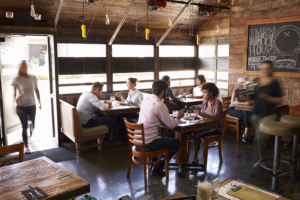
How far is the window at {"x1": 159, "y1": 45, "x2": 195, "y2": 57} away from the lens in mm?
7641

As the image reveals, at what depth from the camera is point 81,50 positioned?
6258 mm

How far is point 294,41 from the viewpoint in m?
5.32

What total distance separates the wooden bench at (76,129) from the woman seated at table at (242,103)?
283cm

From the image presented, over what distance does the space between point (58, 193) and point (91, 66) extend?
4.89m

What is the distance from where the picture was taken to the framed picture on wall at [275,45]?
534cm

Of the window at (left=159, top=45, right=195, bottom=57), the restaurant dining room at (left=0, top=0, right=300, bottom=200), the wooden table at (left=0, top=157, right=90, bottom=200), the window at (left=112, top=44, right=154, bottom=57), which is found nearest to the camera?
the wooden table at (left=0, top=157, right=90, bottom=200)

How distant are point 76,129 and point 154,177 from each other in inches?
67.4

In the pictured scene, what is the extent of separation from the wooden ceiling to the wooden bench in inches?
73.6

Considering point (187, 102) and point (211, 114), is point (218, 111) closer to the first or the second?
point (211, 114)

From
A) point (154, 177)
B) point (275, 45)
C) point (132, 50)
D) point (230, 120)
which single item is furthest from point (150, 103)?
point (132, 50)

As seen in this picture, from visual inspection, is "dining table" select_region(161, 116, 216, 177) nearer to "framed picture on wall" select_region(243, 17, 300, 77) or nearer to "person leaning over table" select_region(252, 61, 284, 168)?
"person leaning over table" select_region(252, 61, 284, 168)

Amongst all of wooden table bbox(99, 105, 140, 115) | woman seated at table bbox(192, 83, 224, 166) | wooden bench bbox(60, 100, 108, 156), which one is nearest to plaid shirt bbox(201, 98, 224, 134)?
woman seated at table bbox(192, 83, 224, 166)

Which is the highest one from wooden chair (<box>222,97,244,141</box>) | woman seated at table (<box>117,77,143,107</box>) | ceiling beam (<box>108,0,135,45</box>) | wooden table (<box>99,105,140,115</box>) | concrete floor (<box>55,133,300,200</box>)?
ceiling beam (<box>108,0,135,45</box>)

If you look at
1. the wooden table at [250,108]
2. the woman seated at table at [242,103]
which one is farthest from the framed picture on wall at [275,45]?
the wooden table at [250,108]
